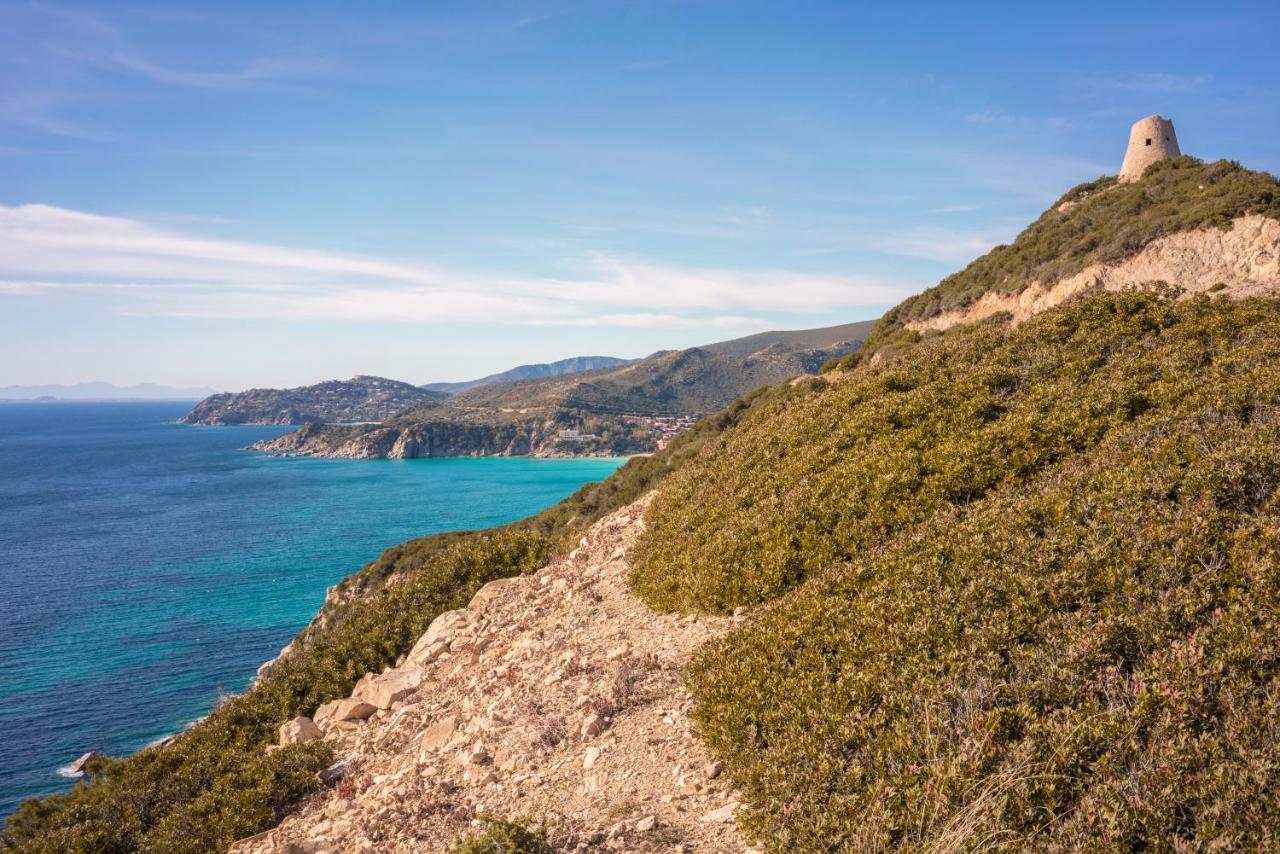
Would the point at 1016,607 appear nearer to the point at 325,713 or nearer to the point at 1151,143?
the point at 325,713

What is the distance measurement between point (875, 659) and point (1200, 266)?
3795 centimetres

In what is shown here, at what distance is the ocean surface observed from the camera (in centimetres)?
3750

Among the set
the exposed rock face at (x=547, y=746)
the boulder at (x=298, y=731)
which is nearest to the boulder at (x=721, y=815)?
the exposed rock face at (x=547, y=746)

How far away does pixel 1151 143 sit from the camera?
159 ft

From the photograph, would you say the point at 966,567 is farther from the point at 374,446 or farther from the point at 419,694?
the point at 374,446

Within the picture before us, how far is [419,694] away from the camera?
11.2 m

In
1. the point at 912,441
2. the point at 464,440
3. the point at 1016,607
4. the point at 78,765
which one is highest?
the point at 912,441

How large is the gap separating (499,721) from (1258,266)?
129 feet

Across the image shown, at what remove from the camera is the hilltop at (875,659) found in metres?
4.90

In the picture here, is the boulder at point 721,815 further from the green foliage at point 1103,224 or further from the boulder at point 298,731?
the green foliage at point 1103,224

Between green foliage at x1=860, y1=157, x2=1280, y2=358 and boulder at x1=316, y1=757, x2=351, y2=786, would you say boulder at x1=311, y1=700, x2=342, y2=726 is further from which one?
green foliage at x1=860, y1=157, x2=1280, y2=358

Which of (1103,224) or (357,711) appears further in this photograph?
(1103,224)

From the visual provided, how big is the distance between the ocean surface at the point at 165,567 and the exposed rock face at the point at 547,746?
3120 centimetres

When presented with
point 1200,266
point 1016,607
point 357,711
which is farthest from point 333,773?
point 1200,266
